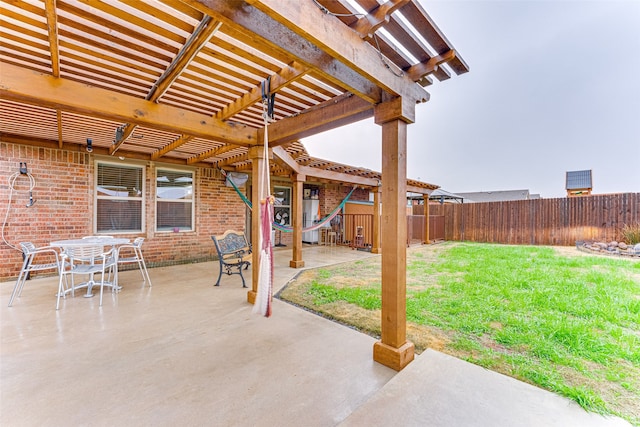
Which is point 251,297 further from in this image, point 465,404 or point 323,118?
point 465,404

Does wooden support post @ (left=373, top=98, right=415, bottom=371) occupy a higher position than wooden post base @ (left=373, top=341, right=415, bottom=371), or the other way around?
wooden support post @ (left=373, top=98, right=415, bottom=371)

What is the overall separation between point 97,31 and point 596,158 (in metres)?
21.8

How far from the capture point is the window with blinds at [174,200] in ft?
19.1

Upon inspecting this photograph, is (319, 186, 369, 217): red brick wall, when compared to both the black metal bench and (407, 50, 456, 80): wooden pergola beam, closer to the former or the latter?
the black metal bench

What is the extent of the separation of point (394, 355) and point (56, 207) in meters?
6.04

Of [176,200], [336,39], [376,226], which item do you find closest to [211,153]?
[176,200]

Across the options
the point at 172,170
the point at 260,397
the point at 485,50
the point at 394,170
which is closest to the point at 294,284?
the point at 260,397

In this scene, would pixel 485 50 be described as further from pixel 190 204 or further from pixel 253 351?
pixel 253 351

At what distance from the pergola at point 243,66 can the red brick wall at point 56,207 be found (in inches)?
69.8

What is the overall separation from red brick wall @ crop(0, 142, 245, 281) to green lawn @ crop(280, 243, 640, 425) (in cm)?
337

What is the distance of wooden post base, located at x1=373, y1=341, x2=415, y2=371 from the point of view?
1.98 meters

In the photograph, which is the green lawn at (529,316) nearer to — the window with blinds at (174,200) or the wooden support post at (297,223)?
the wooden support post at (297,223)

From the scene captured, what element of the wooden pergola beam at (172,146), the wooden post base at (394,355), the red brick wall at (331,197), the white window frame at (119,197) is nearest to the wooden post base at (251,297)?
the wooden post base at (394,355)

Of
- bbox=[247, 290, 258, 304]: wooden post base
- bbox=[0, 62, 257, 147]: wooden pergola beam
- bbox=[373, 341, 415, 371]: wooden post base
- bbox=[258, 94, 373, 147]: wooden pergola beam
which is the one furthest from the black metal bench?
bbox=[373, 341, 415, 371]: wooden post base
